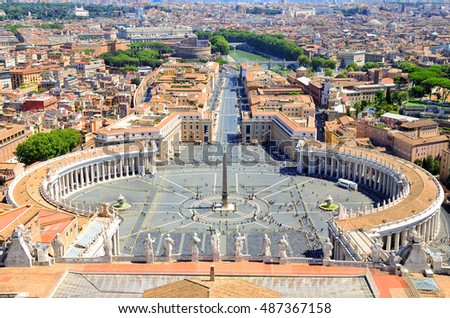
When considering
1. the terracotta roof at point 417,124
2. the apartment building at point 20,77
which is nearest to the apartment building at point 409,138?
the terracotta roof at point 417,124

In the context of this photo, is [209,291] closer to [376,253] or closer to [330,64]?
[376,253]

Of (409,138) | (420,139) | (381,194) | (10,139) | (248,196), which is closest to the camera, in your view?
(248,196)

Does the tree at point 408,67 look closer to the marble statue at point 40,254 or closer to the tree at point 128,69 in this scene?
the tree at point 128,69

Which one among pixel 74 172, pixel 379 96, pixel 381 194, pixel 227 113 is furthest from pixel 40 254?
pixel 379 96

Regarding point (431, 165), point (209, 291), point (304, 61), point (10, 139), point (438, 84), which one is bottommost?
point (431, 165)

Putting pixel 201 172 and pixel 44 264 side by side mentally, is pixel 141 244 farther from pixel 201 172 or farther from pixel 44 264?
pixel 201 172

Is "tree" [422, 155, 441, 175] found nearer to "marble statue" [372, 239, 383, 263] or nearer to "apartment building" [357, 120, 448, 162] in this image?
"apartment building" [357, 120, 448, 162]

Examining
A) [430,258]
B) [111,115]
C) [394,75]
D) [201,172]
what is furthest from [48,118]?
[394,75]

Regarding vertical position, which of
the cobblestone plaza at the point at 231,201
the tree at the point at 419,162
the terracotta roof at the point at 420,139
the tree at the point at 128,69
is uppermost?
the tree at the point at 128,69
